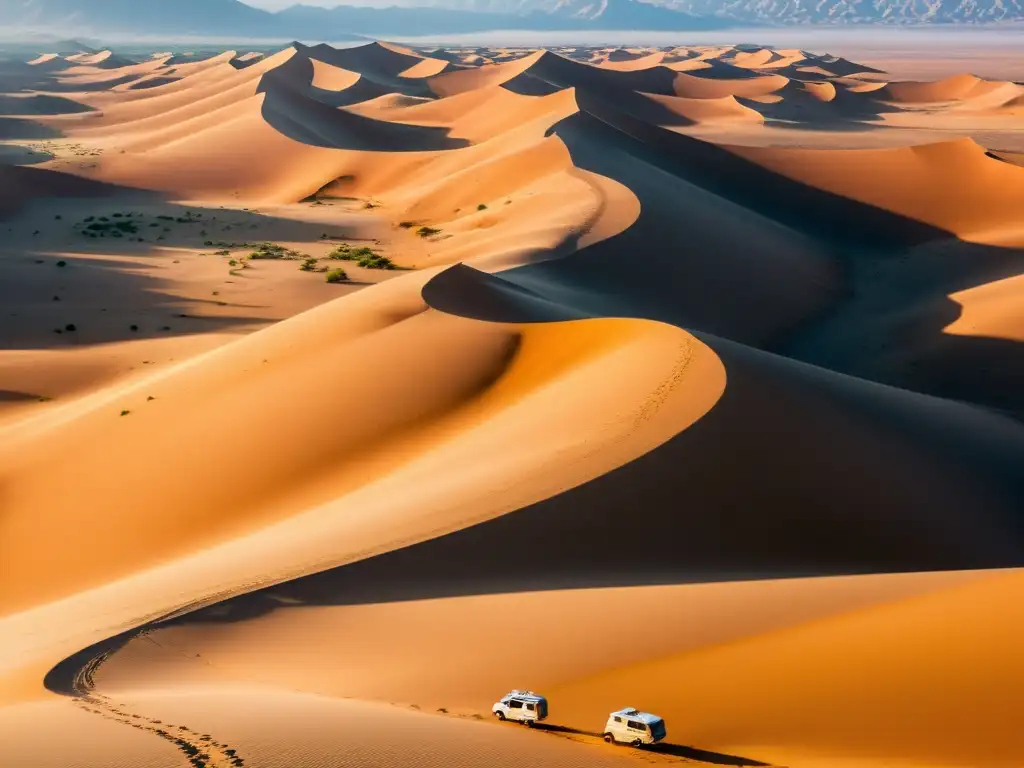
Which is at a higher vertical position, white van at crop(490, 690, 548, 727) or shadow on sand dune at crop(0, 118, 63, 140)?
white van at crop(490, 690, 548, 727)

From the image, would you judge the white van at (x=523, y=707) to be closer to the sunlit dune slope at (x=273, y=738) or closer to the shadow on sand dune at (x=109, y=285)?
the sunlit dune slope at (x=273, y=738)

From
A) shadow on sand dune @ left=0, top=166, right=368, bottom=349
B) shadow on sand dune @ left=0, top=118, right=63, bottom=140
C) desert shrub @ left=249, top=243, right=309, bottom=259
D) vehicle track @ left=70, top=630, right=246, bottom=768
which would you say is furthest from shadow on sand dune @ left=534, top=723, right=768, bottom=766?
shadow on sand dune @ left=0, top=118, right=63, bottom=140

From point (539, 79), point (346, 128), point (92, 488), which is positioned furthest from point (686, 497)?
point (539, 79)

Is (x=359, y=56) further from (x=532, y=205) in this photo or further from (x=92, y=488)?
(x=92, y=488)

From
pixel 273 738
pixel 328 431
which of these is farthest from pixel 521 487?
pixel 273 738

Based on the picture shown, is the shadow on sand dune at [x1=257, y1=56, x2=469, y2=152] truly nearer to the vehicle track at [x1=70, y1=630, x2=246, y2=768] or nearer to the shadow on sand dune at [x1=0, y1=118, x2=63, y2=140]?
the shadow on sand dune at [x1=0, y1=118, x2=63, y2=140]
